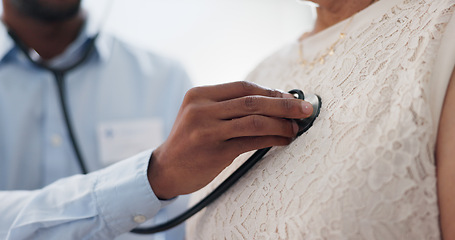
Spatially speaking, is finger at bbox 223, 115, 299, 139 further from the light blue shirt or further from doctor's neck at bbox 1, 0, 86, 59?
doctor's neck at bbox 1, 0, 86, 59

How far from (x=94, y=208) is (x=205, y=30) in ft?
5.71

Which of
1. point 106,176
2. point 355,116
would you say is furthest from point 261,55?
point 355,116

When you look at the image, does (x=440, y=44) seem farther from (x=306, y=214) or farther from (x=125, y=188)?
(x=125, y=188)

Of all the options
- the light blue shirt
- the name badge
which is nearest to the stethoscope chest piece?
the light blue shirt

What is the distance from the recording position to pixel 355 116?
1.33ft

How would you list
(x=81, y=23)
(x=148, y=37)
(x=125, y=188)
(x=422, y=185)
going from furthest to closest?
(x=148, y=37) < (x=81, y=23) < (x=125, y=188) < (x=422, y=185)

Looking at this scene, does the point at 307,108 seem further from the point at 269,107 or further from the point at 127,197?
the point at 127,197

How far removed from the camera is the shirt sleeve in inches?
23.6

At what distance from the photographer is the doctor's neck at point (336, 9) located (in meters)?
0.58

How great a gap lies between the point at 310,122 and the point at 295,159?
2.0 inches

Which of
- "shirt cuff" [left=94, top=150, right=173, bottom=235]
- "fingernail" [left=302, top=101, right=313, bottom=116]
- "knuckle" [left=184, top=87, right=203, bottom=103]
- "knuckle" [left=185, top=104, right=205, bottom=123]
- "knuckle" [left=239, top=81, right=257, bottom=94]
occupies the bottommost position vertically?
"shirt cuff" [left=94, top=150, right=173, bottom=235]

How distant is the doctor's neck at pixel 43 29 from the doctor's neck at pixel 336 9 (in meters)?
0.88

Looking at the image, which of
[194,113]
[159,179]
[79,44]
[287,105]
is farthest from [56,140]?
[287,105]

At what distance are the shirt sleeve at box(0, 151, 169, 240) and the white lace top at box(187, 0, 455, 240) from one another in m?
0.15
